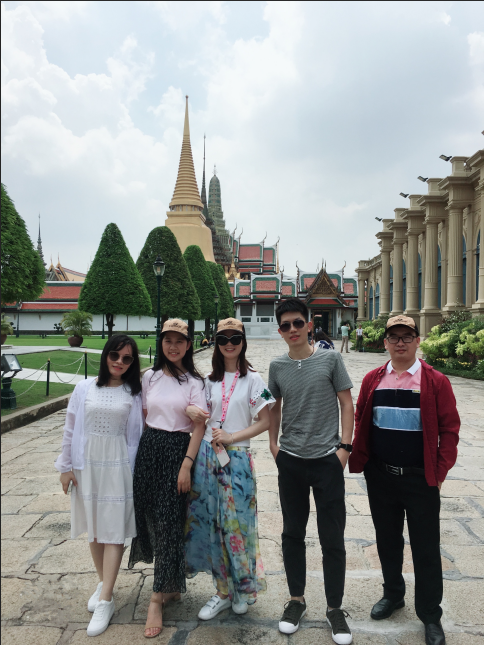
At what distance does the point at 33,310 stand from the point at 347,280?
33621 millimetres

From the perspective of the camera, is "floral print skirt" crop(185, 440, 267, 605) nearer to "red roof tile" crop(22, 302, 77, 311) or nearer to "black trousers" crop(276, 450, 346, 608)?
"black trousers" crop(276, 450, 346, 608)

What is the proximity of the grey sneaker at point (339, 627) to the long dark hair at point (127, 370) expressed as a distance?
1733mm

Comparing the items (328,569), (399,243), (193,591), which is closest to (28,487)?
(193,591)

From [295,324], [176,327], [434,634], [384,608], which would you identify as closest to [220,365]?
[176,327]

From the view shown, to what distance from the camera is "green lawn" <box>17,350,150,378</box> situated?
15046 mm

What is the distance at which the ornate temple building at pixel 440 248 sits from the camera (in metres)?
21.8

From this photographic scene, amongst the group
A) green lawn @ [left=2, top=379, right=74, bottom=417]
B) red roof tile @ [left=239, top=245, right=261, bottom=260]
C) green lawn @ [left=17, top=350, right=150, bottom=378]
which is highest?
red roof tile @ [left=239, top=245, right=261, bottom=260]

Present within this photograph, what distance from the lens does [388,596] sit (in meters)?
3.17

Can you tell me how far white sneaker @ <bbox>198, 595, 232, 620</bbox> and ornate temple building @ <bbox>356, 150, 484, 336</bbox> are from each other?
686 inches

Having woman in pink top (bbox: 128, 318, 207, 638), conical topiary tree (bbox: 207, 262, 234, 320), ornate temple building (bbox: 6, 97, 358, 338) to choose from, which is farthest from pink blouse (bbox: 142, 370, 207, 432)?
Result: ornate temple building (bbox: 6, 97, 358, 338)

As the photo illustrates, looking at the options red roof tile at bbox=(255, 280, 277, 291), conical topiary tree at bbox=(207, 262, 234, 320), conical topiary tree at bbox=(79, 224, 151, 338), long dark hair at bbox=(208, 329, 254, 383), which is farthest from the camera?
red roof tile at bbox=(255, 280, 277, 291)

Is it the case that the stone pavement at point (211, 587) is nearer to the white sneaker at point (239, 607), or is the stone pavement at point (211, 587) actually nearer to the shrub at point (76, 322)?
the white sneaker at point (239, 607)

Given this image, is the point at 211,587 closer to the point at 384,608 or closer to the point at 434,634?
the point at 384,608

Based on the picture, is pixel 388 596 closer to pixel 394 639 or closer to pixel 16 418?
pixel 394 639
